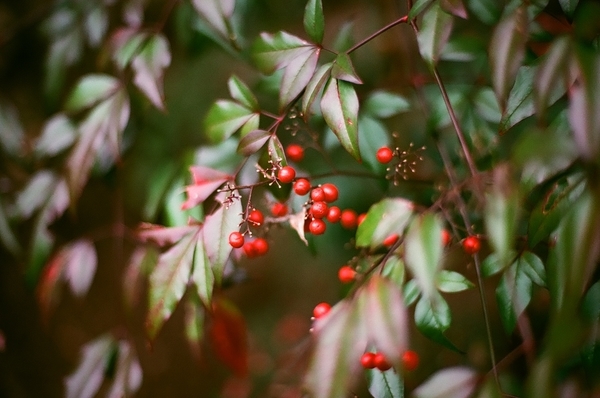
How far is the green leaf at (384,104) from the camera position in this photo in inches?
28.6

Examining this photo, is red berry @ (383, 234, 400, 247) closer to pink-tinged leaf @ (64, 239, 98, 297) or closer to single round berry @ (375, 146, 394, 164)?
single round berry @ (375, 146, 394, 164)

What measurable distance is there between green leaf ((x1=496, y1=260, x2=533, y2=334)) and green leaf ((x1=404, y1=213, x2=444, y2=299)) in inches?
6.9

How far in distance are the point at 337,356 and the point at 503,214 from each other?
179 mm

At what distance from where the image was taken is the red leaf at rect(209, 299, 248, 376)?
2.75ft

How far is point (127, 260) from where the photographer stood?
115 centimetres

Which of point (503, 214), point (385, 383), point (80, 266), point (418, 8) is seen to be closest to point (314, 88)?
point (418, 8)

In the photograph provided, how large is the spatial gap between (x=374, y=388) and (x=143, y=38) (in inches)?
24.8

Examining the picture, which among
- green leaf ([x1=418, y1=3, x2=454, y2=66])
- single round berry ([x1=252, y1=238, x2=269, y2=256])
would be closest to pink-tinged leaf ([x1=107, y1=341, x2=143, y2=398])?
single round berry ([x1=252, y1=238, x2=269, y2=256])

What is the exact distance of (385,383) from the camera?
531 mm

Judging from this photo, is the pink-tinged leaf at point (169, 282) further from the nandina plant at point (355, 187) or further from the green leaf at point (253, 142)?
the green leaf at point (253, 142)

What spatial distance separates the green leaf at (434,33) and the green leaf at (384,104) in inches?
9.3

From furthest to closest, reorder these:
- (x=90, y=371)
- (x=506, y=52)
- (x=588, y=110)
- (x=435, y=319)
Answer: (x=90, y=371)
(x=435, y=319)
(x=506, y=52)
(x=588, y=110)

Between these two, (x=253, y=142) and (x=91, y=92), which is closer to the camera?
(x=253, y=142)

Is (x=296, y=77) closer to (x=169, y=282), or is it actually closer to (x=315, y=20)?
(x=315, y=20)
